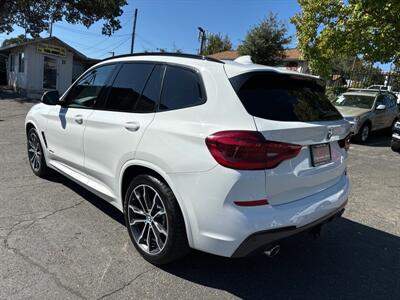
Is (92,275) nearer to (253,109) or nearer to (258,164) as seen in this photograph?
(258,164)

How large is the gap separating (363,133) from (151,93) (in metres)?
10.0

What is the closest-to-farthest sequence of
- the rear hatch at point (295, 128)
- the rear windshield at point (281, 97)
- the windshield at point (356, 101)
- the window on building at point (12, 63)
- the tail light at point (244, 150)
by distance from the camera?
the tail light at point (244, 150) < the rear hatch at point (295, 128) < the rear windshield at point (281, 97) < the windshield at point (356, 101) < the window on building at point (12, 63)

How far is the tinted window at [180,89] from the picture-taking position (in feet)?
9.80

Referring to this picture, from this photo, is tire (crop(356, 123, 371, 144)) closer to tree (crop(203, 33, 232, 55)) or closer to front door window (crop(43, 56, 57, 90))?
front door window (crop(43, 56, 57, 90))

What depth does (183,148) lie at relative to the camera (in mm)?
2840

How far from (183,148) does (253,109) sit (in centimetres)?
61

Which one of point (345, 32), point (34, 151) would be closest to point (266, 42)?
point (345, 32)

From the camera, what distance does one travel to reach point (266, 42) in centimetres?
2869

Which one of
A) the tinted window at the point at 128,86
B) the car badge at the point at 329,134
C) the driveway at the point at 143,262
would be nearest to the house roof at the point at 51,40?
the driveway at the point at 143,262

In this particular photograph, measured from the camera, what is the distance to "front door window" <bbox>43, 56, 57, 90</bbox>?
2348cm

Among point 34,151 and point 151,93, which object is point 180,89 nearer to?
point 151,93

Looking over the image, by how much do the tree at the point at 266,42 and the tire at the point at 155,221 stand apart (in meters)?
26.6

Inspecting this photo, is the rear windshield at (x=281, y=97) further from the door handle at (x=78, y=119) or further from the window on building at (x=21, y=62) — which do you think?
the window on building at (x=21, y=62)

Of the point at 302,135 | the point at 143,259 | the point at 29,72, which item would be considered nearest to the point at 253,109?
the point at 302,135
